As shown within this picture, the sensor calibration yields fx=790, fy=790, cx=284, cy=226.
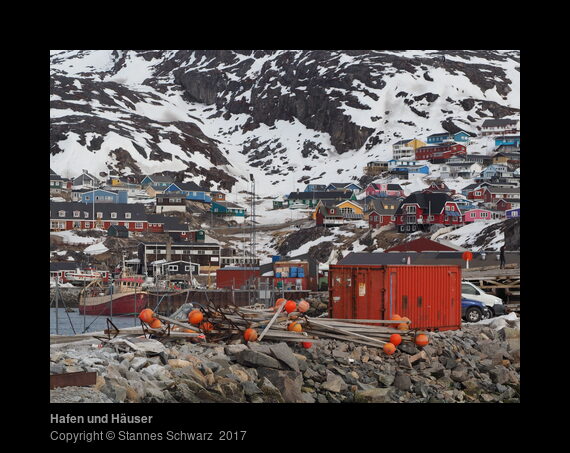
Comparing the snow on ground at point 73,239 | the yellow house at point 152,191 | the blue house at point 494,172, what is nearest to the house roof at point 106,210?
the snow on ground at point 73,239

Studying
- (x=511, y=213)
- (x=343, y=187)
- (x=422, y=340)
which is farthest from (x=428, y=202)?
(x=422, y=340)

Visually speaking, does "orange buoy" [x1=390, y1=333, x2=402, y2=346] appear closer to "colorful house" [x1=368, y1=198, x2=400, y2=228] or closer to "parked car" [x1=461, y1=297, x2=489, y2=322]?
"parked car" [x1=461, y1=297, x2=489, y2=322]

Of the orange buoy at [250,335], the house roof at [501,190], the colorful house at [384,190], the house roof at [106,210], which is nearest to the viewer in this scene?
the orange buoy at [250,335]

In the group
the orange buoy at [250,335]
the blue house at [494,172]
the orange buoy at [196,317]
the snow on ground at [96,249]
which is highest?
the blue house at [494,172]

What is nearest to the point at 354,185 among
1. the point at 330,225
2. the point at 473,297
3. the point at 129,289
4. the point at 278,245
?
the point at 330,225

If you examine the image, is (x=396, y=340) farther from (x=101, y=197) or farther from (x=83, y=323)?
(x=101, y=197)

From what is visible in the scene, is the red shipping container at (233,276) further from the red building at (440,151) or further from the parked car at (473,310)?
the red building at (440,151)
